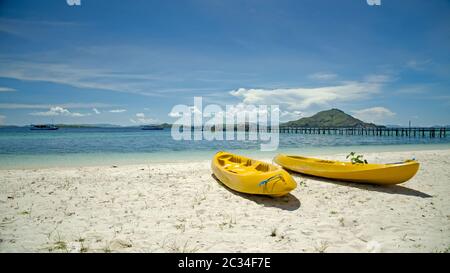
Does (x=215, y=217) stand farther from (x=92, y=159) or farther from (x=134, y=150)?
(x=134, y=150)

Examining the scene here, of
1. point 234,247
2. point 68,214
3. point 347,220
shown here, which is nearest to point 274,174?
point 347,220

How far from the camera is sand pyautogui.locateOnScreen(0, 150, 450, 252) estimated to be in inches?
160

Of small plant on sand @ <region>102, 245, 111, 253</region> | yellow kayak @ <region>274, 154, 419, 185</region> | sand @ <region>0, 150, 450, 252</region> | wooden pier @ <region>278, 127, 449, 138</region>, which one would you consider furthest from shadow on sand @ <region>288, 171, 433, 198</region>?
wooden pier @ <region>278, 127, 449, 138</region>

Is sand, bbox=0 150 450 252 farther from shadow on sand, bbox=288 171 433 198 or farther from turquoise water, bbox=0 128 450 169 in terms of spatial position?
turquoise water, bbox=0 128 450 169

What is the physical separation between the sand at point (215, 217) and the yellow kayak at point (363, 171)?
0.87ft

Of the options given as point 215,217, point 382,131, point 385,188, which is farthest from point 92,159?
point 382,131

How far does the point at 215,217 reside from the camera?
5352mm

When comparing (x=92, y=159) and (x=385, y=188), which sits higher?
(x=385, y=188)

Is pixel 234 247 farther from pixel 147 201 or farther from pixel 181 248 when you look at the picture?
pixel 147 201

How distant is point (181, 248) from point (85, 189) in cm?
494

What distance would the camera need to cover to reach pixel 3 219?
17.0ft

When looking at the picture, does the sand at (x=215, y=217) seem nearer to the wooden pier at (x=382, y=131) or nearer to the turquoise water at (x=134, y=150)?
the turquoise water at (x=134, y=150)

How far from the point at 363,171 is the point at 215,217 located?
15.7ft
